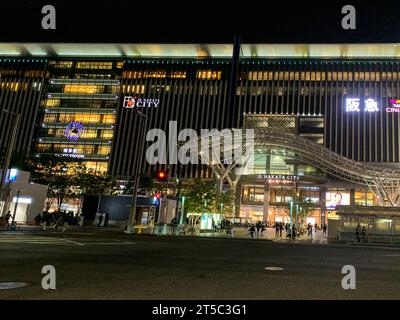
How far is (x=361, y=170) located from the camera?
4353cm

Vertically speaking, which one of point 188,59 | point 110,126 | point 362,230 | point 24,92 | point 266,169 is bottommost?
point 362,230

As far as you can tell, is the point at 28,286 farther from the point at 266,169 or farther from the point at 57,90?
the point at 57,90

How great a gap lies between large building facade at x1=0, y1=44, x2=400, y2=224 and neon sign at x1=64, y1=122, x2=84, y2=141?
0.86 feet

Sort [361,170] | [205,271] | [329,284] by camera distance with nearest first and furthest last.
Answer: [329,284] → [205,271] → [361,170]

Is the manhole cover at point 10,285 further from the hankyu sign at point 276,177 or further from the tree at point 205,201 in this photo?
the hankyu sign at point 276,177

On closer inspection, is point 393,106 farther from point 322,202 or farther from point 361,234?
point 361,234

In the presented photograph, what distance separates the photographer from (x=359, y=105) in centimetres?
8106

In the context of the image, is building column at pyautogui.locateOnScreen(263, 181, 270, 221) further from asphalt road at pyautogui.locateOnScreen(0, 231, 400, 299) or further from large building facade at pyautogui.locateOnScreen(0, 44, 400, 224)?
asphalt road at pyautogui.locateOnScreen(0, 231, 400, 299)

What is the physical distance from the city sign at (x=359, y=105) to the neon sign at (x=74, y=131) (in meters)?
67.5

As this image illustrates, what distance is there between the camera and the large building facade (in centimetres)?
7938

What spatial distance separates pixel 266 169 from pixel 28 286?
74.9m

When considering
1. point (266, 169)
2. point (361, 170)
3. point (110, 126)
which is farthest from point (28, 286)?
point (110, 126)

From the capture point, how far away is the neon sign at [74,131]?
3440 inches
